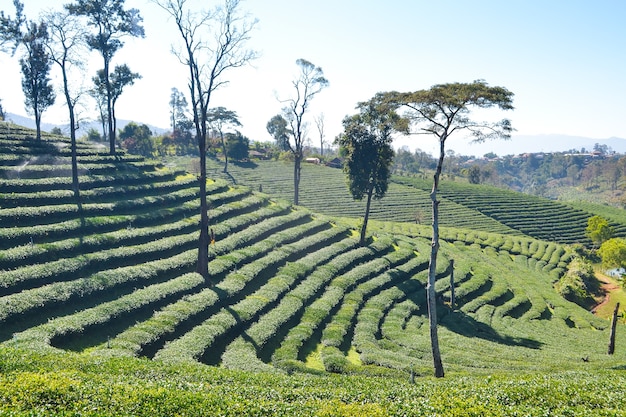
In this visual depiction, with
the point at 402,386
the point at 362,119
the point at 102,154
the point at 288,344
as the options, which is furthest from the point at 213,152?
the point at 402,386

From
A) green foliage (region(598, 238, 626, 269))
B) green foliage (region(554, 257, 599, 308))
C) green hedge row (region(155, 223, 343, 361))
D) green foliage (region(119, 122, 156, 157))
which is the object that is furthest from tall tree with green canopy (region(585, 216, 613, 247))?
green foliage (region(119, 122, 156, 157))

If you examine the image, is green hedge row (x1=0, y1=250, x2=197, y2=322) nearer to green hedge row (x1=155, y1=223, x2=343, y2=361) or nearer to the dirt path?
green hedge row (x1=155, y1=223, x2=343, y2=361)

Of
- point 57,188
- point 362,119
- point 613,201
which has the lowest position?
point 613,201

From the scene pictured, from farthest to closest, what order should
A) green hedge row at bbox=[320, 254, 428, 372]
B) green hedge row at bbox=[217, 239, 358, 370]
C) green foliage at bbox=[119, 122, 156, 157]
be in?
1. green foliage at bbox=[119, 122, 156, 157]
2. green hedge row at bbox=[320, 254, 428, 372]
3. green hedge row at bbox=[217, 239, 358, 370]

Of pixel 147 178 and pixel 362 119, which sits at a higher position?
pixel 362 119

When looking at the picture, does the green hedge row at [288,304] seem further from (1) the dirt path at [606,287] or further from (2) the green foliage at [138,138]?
(2) the green foliage at [138,138]

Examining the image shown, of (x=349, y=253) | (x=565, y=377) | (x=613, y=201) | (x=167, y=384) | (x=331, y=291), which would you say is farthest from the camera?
(x=613, y=201)

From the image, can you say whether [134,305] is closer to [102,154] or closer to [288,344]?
[288,344]

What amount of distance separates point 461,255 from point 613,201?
151650mm

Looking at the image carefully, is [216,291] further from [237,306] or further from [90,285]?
[90,285]

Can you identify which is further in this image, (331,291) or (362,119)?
(362,119)

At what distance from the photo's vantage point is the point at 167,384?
38.9 feet

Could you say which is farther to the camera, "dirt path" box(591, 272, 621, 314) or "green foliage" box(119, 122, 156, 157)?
"green foliage" box(119, 122, 156, 157)

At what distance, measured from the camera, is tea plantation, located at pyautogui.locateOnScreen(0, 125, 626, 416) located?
38.5ft
